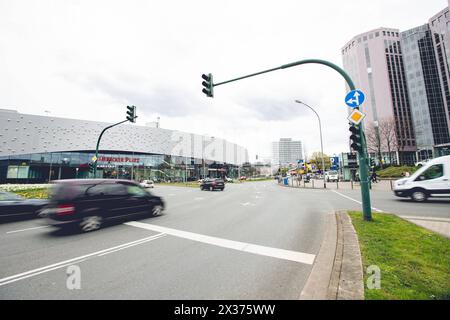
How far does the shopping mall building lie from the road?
55.3 m

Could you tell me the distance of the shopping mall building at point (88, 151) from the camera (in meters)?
46.7

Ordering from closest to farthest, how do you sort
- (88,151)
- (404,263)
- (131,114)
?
(404,263), (131,114), (88,151)

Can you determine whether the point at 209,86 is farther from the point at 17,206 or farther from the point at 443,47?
the point at 443,47

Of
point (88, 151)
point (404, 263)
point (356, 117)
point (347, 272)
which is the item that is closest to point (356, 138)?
point (356, 117)

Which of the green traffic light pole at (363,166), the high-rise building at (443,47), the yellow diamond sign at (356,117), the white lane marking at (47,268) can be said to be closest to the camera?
the white lane marking at (47,268)

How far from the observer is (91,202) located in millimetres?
6562

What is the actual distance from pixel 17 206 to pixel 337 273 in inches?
454

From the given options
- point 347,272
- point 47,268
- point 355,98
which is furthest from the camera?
point 355,98

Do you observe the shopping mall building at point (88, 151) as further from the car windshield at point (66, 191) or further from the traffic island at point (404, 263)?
the traffic island at point (404, 263)

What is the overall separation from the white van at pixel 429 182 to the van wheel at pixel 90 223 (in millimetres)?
15762

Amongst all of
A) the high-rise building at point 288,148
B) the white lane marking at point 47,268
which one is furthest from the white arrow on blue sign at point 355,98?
the high-rise building at point 288,148

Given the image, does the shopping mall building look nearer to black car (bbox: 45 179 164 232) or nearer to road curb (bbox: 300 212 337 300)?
black car (bbox: 45 179 164 232)

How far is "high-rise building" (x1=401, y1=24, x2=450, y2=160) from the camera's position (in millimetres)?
65938

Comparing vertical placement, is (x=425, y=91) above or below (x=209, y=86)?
above
